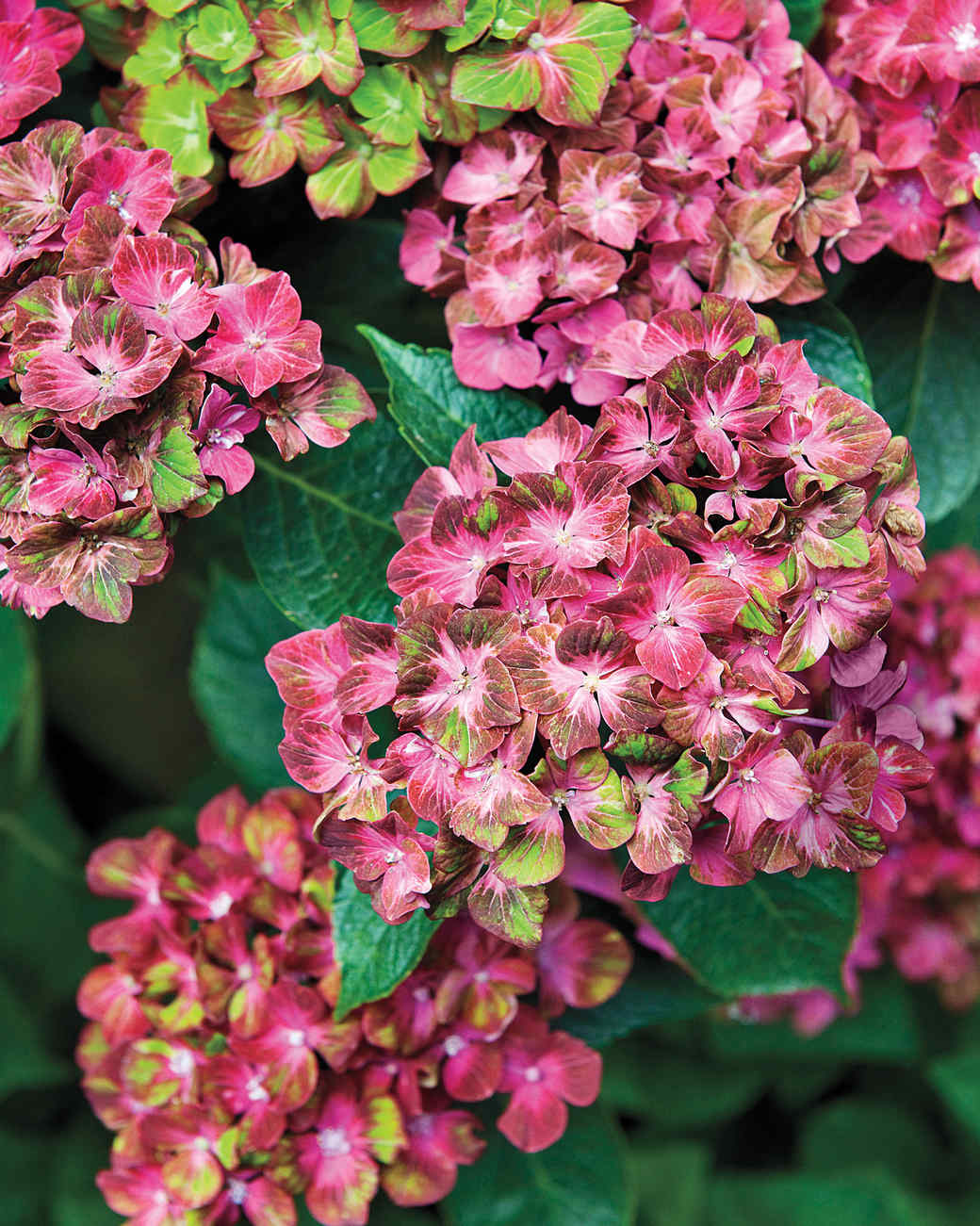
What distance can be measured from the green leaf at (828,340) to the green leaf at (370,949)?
1.19 feet

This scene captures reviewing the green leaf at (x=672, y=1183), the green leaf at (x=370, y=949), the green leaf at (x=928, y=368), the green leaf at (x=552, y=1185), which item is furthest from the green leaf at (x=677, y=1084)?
the green leaf at (x=928, y=368)

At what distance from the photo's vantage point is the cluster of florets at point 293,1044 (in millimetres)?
654

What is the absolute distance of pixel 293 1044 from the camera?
2.15ft

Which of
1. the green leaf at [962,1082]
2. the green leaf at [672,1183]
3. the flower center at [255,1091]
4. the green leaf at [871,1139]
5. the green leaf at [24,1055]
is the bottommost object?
the green leaf at [871,1139]

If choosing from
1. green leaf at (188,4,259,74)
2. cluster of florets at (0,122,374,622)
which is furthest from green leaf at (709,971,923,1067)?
green leaf at (188,4,259,74)

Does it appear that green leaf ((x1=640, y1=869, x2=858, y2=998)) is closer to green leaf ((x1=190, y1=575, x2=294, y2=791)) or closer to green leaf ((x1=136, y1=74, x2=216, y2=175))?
green leaf ((x1=190, y1=575, x2=294, y2=791))

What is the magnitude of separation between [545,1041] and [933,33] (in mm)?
603

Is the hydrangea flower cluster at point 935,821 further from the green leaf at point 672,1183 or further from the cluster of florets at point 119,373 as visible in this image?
the cluster of florets at point 119,373

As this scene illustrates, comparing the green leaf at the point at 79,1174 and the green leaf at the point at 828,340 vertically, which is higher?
the green leaf at the point at 828,340

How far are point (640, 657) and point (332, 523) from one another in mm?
245

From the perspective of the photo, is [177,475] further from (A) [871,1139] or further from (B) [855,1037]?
(A) [871,1139]

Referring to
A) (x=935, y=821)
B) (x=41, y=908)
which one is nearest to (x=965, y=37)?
(x=935, y=821)

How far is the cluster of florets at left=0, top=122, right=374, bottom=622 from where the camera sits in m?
0.51

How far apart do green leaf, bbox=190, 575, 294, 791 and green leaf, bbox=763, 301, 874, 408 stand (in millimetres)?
398
